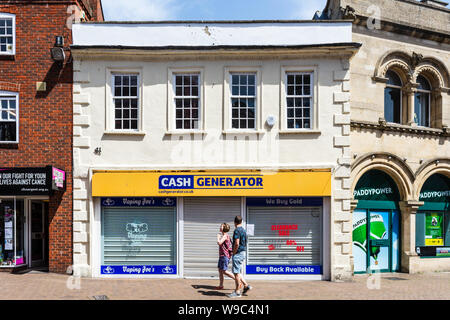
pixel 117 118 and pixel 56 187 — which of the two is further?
pixel 117 118

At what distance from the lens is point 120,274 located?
11.7 m

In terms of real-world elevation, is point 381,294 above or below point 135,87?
below

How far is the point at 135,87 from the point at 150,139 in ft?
5.27

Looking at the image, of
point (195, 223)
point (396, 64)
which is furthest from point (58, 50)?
point (396, 64)

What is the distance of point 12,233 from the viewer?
12156 millimetres

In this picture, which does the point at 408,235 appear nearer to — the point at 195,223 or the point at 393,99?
the point at 393,99

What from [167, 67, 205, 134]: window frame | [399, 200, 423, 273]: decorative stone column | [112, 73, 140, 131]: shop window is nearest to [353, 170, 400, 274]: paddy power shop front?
[399, 200, 423, 273]: decorative stone column

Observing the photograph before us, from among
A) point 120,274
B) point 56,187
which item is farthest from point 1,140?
point 120,274

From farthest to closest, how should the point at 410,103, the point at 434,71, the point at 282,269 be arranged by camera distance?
the point at 434,71
the point at 410,103
the point at 282,269

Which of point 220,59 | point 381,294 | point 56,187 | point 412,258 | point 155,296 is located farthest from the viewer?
point 412,258

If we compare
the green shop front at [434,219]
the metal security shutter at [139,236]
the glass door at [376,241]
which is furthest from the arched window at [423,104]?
the metal security shutter at [139,236]

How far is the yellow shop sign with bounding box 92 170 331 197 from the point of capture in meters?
11.5

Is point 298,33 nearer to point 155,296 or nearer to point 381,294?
point 381,294

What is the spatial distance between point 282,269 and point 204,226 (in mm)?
2486
